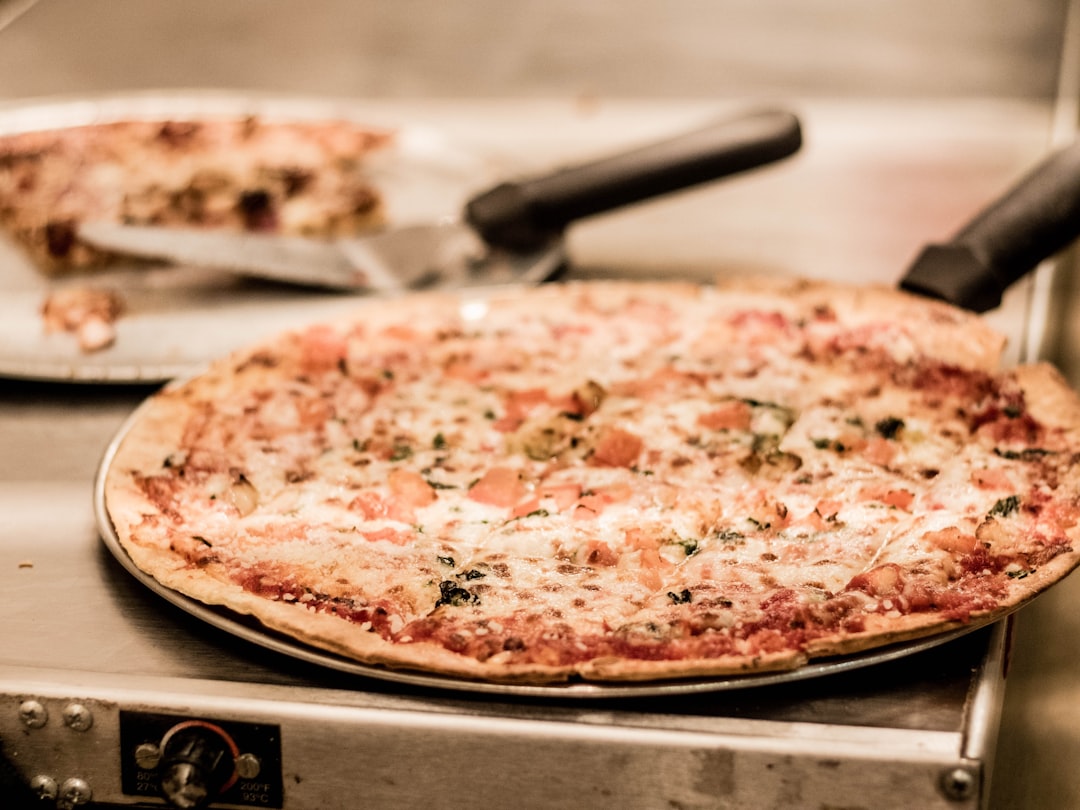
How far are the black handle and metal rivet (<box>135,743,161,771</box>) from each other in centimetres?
97

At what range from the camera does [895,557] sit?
1134 millimetres

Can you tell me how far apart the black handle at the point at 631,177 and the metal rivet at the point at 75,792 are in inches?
38.9

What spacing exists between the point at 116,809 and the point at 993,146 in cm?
178

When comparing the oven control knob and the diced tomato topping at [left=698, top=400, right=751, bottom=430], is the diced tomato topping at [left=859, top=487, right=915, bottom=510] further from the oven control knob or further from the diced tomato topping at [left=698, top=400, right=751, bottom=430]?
the oven control knob

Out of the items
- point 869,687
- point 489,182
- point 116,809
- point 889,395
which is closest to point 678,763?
point 869,687

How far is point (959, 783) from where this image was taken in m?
0.92

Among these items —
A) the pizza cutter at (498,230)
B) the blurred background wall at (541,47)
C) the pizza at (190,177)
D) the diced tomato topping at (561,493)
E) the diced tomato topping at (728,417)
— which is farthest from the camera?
the blurred background wall at (541,47)

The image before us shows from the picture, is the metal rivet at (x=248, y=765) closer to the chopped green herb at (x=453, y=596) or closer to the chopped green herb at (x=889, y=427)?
the chopped green herb at (x=453, y=596)

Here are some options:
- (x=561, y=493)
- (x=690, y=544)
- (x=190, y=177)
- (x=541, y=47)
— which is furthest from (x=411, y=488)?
(x=541, y=47)

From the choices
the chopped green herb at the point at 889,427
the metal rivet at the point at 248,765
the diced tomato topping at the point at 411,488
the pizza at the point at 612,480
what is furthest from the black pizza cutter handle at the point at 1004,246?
the metal rivet at the point at 248,765

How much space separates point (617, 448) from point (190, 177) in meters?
1.04

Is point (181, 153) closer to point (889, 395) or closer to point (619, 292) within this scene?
point (619, 292)

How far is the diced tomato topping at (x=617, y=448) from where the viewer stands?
1349mm

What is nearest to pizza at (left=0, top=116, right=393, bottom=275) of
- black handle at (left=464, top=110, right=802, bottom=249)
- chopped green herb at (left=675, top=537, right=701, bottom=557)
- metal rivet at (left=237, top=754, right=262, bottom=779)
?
black handle at (left=464, top=110, right=802, bottom=249)
